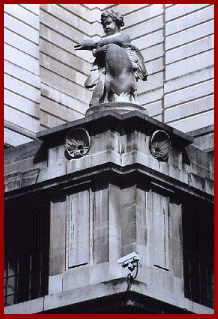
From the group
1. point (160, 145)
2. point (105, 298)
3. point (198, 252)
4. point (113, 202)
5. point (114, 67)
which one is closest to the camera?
Result: point (105, 298)

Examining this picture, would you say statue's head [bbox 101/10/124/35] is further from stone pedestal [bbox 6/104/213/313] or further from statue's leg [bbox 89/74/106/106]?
stone pedestal [bbox 6/104/213/313]

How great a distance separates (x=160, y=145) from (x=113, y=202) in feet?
8.09

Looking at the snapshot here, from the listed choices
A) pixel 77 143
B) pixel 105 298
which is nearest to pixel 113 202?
pixel 77 143

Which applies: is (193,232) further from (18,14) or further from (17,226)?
(18,14)

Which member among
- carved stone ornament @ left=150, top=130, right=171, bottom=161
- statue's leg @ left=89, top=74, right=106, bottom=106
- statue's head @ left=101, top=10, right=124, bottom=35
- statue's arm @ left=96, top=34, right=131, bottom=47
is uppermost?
statue's head @ left=101, top=10, right=124, bottom=35

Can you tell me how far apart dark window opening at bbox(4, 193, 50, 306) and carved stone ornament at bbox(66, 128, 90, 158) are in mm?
1848

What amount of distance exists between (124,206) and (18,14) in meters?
12.9

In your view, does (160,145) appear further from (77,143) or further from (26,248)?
(26,248)

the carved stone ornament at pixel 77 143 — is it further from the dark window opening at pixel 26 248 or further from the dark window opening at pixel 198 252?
the dark window opening at pixel 198 252

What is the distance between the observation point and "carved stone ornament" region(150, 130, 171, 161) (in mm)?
38250

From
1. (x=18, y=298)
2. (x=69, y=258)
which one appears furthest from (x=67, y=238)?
(x=18, y=298)

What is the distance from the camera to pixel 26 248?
3997cm

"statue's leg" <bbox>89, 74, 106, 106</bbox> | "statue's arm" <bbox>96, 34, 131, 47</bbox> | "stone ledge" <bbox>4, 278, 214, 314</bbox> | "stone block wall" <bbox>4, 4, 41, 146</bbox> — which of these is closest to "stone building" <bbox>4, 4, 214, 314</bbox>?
"stone ledge" <bbox>4, 278, 214, 314</bbox>

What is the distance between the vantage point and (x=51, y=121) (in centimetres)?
4803
